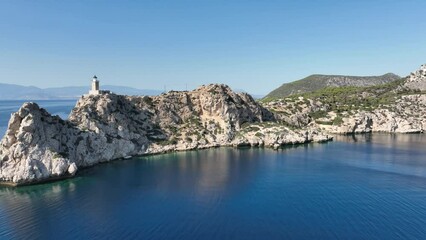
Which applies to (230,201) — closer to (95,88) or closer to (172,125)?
(172,125)

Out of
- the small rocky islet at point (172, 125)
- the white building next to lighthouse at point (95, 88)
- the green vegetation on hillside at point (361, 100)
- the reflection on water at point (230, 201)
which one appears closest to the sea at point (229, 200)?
the reflection on water at point (230, 201)

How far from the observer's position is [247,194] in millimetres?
60844

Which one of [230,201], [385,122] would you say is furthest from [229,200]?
[385,122]

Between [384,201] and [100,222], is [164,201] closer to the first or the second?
[100,222]

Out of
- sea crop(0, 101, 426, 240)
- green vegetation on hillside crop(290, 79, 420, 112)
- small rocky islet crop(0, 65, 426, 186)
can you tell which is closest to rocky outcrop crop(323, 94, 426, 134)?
small rocky islet crop(0, 65, 426, 186)

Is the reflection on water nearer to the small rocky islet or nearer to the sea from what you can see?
the sea

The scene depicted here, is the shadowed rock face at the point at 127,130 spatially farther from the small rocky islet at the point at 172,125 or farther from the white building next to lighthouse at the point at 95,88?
the white building next to lighthouse at the point at 95,88

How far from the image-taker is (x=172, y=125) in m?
116

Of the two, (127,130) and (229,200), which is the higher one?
(127,130)

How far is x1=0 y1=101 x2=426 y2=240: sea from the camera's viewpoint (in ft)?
147

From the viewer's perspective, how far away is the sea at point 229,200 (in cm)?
4491

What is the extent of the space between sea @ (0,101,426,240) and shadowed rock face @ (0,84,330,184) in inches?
200

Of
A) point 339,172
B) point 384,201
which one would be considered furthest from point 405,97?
point 384,201

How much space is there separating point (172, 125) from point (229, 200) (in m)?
62.3
